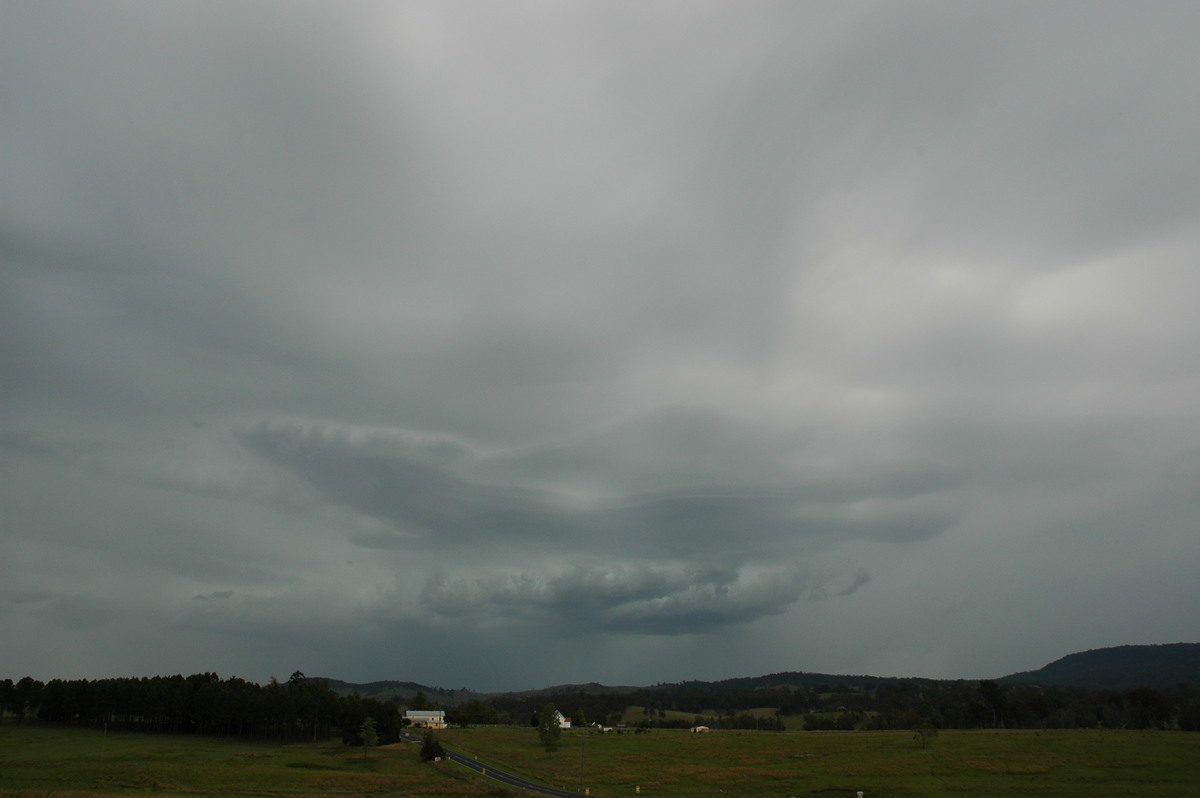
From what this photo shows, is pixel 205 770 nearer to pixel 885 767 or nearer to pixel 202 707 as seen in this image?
pixel 202 707

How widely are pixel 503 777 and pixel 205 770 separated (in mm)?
40283

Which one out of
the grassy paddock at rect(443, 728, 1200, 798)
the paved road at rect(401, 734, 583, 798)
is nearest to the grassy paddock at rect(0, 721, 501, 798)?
the paved road at rect(401, 734, 583, 798)

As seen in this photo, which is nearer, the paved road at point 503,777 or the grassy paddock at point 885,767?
the grassy paddock at point 885,767

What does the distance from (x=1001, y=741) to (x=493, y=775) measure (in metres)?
100

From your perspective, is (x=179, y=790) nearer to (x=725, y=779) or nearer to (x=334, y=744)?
(x=725, y=779)

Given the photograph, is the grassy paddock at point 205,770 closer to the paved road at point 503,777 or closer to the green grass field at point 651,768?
the green grass field at point 651,768

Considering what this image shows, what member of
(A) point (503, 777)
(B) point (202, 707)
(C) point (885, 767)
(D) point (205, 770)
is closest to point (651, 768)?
(A) point (503, 777)

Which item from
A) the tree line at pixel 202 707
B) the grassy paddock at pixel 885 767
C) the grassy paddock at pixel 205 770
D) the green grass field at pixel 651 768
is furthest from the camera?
the tree line at pixel 202 707

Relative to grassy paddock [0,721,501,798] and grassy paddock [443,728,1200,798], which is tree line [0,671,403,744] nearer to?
grassy paddock [0,721,501,798]

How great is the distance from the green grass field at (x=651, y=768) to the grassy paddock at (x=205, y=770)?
0.22 m

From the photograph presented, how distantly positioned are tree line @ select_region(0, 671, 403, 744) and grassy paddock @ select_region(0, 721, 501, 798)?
8.15 metres

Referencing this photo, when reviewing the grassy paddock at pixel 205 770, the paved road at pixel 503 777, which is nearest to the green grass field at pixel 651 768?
the grassy paddock at pixel 205 770

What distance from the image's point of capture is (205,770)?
102938mm

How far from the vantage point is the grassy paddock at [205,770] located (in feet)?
281
